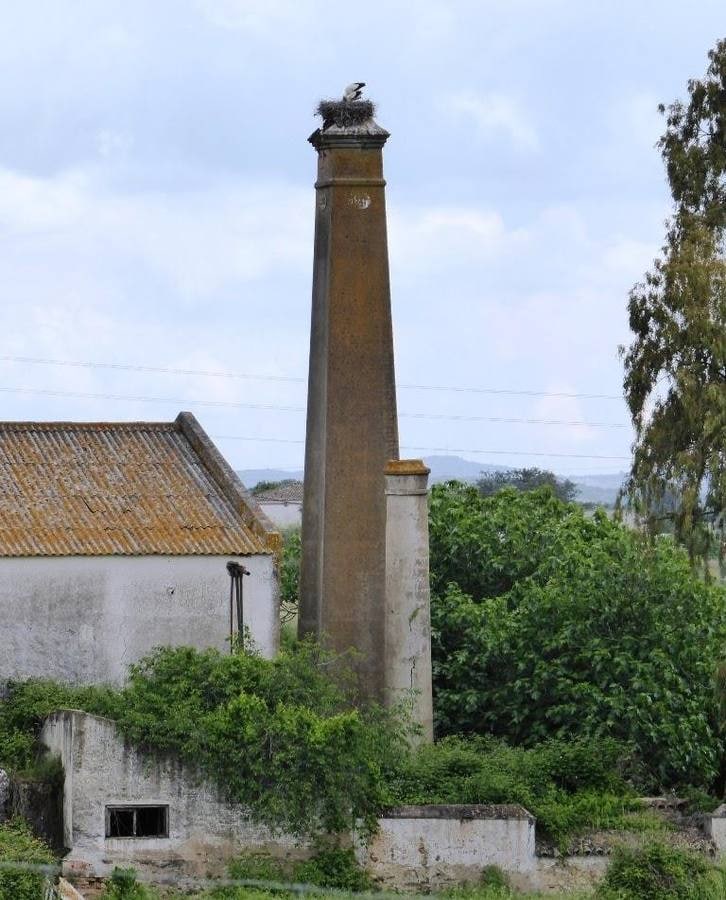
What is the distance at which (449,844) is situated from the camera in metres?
25.9

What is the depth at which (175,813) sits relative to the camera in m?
25.3

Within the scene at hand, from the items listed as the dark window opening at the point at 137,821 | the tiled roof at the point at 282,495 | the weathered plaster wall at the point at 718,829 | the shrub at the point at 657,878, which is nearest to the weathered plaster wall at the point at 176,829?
Result: the dark window opening at the point at 137,821

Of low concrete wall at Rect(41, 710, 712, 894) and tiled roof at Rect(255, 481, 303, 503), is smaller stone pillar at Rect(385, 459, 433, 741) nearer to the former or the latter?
low concrete wall at Rect(41, 710, 712, 894)

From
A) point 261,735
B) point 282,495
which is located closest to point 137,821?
point 261,735

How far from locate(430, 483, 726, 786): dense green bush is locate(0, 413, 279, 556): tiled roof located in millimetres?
4343

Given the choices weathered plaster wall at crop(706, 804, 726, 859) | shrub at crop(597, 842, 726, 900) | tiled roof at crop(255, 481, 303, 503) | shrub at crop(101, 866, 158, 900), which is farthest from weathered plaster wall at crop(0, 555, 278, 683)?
tiled roof at crop(255, 481, 303, 503)

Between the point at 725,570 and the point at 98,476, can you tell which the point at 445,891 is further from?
the point at 98,476

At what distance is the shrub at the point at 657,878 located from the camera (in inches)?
917

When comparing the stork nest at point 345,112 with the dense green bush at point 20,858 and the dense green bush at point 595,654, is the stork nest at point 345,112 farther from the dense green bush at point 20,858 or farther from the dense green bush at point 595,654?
the dense green bush at point 20,858

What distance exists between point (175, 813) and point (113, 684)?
3.89 m

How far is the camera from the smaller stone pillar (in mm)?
30156

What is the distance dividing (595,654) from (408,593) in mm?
3183

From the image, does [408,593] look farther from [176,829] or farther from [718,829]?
[176,829]

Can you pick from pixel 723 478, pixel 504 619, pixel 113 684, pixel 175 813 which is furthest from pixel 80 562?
pixel 723 478
